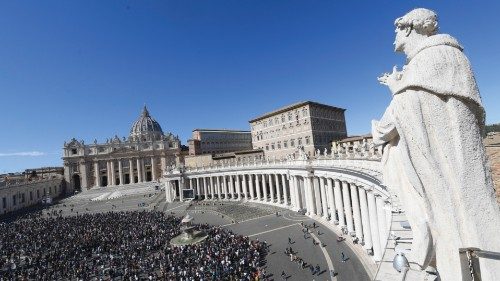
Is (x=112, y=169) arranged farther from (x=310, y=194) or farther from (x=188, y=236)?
(x=310, y=194)

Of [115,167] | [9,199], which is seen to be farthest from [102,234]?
[115,167]

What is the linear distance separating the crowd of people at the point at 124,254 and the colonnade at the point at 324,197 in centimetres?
1017

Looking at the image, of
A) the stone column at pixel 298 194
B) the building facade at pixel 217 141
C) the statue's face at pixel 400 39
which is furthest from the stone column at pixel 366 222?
→ the building facade at pixel 217 141

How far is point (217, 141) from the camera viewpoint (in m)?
144

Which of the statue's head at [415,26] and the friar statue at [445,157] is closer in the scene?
the friar statue at [445,157]

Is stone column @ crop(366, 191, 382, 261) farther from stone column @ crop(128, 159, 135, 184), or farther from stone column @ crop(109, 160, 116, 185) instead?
stone column @ crop(109, 160, 116, 185)

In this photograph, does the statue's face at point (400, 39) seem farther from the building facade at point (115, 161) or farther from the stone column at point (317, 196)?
the building facade at point (115, 161)

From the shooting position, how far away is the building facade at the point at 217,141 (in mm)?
125706

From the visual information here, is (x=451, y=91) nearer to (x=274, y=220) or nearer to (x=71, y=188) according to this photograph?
(x=274, y=220)

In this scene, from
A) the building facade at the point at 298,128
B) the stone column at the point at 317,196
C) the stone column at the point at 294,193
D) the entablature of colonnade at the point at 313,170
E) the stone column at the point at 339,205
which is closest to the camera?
the entablature of colonnade at the point at 313,170

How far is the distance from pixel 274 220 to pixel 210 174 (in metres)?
37.4

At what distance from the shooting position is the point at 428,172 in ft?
10.9

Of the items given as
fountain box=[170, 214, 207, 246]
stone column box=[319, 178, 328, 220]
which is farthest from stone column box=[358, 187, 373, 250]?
fountain box=[170, 214, 207, 246]

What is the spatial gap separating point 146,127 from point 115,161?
4235 centimetres
